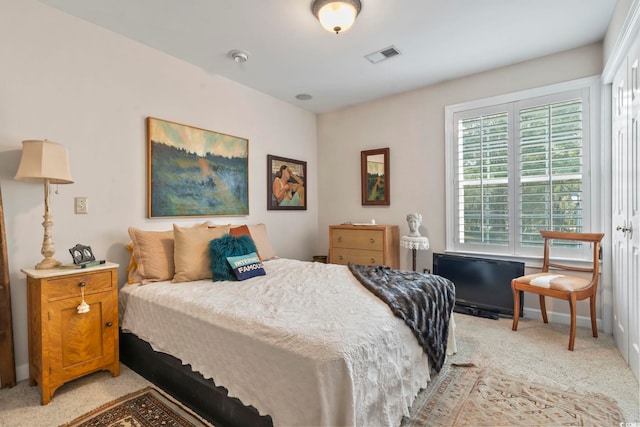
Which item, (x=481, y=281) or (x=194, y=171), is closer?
(x=194, y=171)

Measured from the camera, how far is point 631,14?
6.09 ft

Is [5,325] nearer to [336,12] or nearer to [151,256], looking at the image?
[151,256]

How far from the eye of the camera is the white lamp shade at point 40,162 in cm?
193

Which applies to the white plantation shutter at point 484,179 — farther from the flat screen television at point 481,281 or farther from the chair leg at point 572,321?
the chair leg at point 572,321

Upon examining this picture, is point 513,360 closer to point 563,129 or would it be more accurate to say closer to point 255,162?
point 563,129

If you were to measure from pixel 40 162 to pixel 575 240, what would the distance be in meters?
4.18

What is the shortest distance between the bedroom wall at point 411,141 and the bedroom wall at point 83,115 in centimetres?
175

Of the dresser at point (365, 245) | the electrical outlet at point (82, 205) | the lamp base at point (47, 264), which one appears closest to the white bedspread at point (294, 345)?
the lamp base at point (47, 264)

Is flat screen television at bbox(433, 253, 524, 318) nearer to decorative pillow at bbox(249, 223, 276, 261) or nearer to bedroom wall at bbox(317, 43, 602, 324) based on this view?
bedroom wall at bbox(317, 43, 602, 324)

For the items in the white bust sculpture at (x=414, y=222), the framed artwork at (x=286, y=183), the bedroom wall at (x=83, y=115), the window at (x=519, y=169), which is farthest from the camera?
the framed artwork at (x=286, y=183)

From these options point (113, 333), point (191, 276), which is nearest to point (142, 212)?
point (191, 276)

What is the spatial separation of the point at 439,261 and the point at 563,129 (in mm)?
1774

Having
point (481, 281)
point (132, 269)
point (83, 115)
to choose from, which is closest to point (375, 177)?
point (481, 281)

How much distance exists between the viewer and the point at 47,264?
6.68ft
